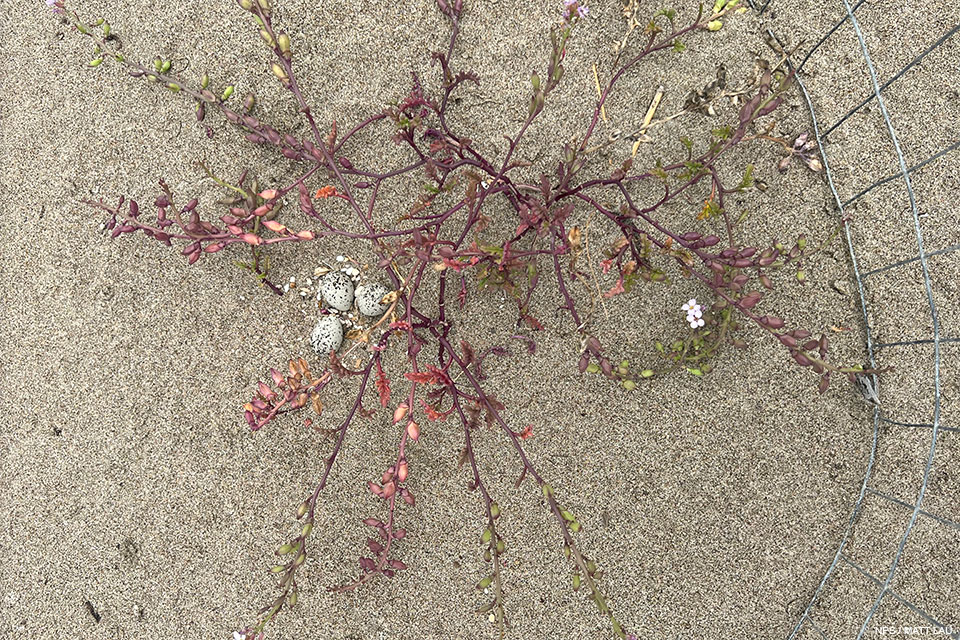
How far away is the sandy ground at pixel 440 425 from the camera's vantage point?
7.19ft

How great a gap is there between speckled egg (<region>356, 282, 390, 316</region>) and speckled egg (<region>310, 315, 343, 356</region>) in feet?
0.34

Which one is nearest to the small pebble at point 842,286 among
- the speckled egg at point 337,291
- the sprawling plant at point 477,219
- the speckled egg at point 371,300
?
the sprawling plant at point 477,219

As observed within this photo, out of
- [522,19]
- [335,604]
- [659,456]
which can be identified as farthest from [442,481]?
[522,19]

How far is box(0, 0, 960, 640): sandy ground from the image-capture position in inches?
86.3

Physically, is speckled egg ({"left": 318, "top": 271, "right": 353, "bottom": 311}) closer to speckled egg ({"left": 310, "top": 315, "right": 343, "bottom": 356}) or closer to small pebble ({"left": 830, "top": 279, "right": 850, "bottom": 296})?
speckled egg ({"left": 310, "top": 315, "right": 343, "bottom": 356})

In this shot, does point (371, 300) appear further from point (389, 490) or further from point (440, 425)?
point (389, 490)

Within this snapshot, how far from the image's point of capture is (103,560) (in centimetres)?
227

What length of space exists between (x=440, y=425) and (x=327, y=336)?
0.49 m

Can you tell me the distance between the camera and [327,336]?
2.17 meters

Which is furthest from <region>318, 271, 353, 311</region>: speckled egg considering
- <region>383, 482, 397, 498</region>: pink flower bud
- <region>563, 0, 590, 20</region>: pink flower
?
<region>563, 0, 590, 20</region>: pink flower

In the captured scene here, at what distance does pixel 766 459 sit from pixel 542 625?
0.96 meters

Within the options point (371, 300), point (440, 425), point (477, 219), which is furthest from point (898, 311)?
point (371, 300)

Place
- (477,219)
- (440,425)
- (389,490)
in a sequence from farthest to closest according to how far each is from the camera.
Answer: (440,425) < (477,219) < (389,490)

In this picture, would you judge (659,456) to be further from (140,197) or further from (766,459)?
(140,197)
